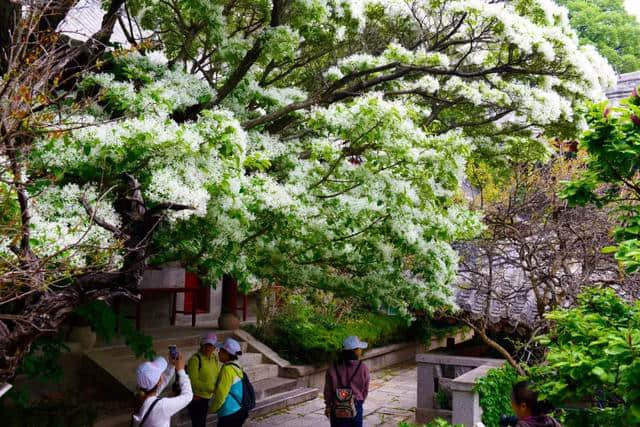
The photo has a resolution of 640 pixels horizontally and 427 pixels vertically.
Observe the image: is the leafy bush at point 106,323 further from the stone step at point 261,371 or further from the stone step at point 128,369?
the stone step at point 261,371

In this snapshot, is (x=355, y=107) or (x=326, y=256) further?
(x=326, y=256)

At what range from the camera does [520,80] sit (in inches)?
396

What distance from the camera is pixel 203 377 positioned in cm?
843

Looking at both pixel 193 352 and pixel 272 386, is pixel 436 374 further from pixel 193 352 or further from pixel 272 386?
pixel 193 352

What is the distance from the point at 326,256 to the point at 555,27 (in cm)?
478

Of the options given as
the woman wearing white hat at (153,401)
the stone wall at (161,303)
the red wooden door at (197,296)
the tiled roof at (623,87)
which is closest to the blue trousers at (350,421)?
the woman wearing white hat at (153,401)

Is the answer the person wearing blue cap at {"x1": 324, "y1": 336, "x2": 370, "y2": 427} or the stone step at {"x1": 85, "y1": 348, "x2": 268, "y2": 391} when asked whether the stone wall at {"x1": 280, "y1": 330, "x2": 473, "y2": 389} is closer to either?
the stone step at {"x1": 85, "y1": 348, "x2": 268, "y2": 391}

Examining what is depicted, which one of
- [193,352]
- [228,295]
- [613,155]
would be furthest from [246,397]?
[228,295]

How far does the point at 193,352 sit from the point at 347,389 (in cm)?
594

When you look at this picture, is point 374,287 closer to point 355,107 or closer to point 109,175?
point 355,107

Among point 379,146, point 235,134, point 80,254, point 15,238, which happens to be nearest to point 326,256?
point 379,146

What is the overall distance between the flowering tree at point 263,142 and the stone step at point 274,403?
135 inches

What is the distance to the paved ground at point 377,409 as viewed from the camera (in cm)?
1157

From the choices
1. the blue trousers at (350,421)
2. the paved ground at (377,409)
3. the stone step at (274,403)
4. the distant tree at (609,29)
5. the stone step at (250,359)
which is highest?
the distant tree at (609,29)
